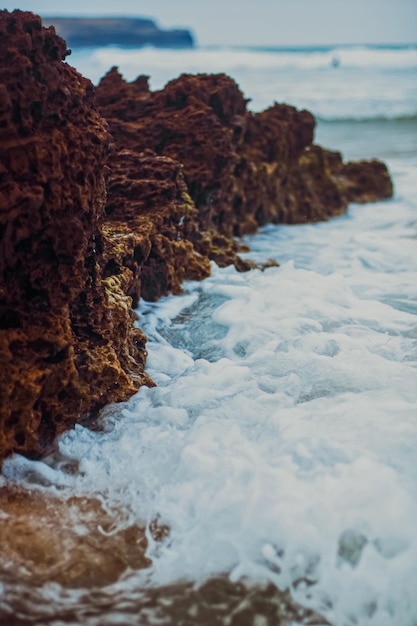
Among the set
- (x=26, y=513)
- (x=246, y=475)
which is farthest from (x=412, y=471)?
(x=26, y=513)

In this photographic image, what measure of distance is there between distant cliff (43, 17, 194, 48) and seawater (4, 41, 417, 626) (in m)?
31.7

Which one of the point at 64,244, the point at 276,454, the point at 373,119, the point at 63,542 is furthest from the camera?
the point at 373,119

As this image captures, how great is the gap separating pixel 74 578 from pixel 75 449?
73 cm

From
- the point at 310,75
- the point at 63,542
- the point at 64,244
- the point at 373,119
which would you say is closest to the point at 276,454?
the point at 63,542

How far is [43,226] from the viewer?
265cm

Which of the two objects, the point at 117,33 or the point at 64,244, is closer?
the point at 64,244

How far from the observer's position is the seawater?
2.08 meters

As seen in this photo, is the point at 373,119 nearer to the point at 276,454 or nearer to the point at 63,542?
the point at 276,454

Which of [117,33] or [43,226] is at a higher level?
[117,33]

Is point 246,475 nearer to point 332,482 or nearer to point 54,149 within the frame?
→ point 332,482

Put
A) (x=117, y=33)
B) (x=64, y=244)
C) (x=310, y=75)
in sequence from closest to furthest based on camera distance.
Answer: (x=64, y=244), (x=310, y=75), (x=117, y=33)

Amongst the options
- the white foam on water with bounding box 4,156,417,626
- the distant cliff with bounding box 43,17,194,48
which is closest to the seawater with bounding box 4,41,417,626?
the white foam on water with bounding box 4,156,417,626

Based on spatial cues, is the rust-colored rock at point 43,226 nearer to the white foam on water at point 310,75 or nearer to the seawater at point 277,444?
the seawater at point 277,444

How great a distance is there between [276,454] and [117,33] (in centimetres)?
4461
